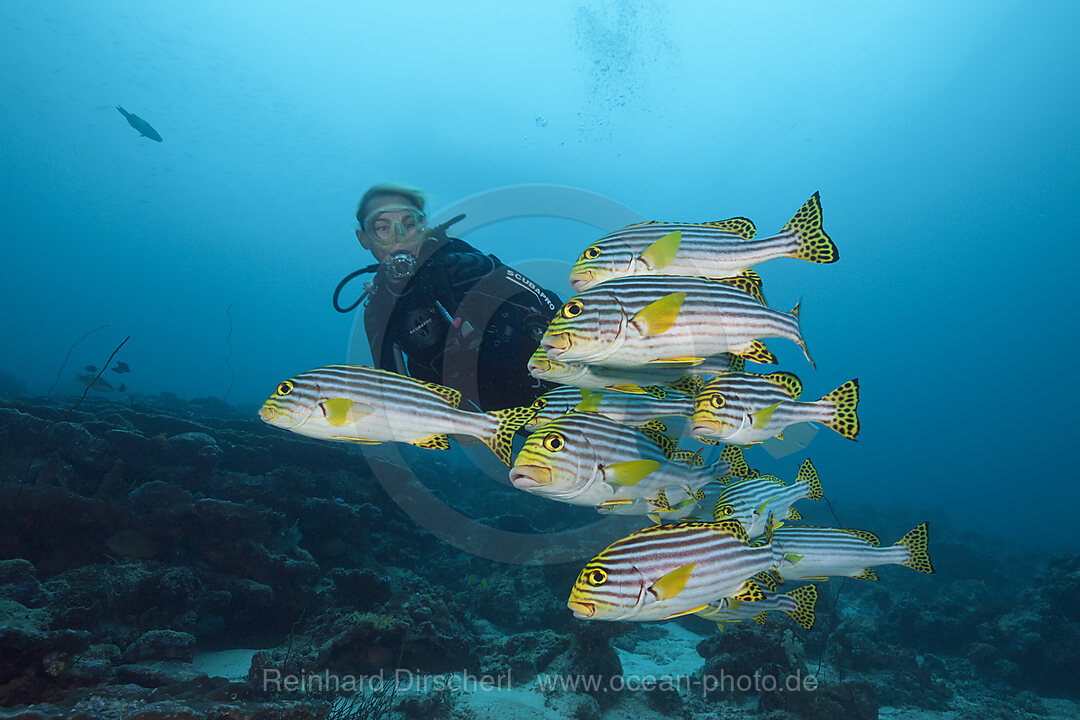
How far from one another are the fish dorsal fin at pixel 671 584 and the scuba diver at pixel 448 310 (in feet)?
9.97

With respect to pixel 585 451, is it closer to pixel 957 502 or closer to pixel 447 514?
pixel 447 514

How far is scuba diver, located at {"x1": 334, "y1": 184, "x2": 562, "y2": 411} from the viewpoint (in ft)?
18.1

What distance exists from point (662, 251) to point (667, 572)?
1.99 meters

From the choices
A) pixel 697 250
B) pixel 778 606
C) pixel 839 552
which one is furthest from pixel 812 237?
pixel 778 606

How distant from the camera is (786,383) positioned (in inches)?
134

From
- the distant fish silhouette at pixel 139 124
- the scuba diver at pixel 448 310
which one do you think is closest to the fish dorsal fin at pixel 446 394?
the scuba diver at pixel 448 310

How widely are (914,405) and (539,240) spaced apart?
9893 centimetres

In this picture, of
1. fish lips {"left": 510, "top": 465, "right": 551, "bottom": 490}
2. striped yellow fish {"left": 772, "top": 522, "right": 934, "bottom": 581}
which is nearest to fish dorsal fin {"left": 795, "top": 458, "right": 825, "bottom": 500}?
striped yellow fish {"left": 772, "top": 522, "right": 934, "bottom": 581}

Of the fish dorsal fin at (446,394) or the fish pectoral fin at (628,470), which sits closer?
the fish pectoral fin at (628,470)

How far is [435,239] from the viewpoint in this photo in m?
5.92

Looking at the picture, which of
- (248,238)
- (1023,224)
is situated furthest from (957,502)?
(248,238)

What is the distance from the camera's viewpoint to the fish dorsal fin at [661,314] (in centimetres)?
253

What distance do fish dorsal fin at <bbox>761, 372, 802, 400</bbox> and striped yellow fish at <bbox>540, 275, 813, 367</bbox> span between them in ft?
1.57

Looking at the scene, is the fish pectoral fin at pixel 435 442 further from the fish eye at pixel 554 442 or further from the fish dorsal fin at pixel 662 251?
the fish dorsal fin at pixel 662 251
